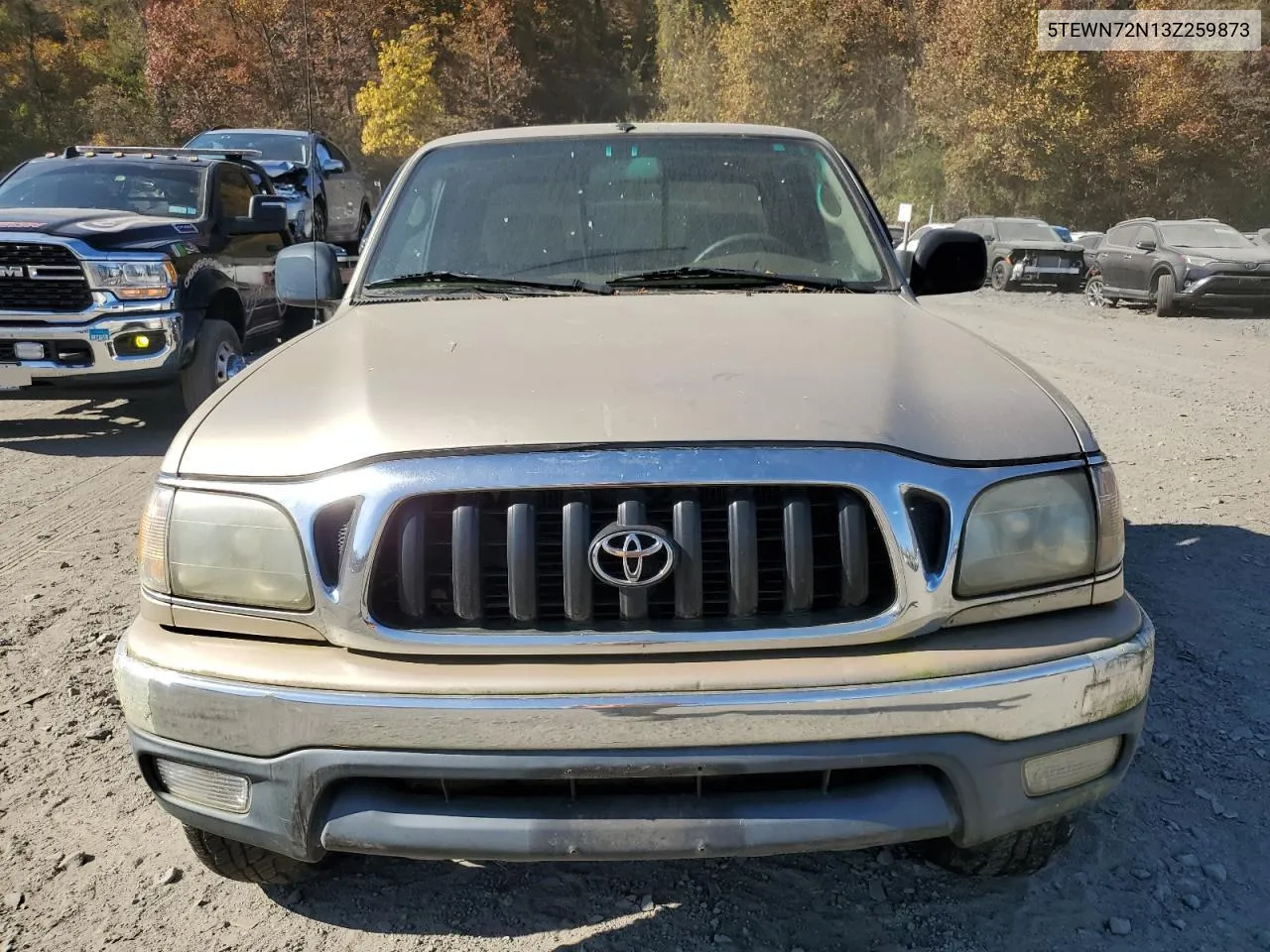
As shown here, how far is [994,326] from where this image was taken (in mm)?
14094

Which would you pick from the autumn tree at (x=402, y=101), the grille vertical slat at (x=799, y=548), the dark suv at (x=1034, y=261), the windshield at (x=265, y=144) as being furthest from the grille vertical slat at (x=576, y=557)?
the autumn tree at (x=402, y=101)

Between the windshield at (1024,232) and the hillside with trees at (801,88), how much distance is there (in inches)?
508

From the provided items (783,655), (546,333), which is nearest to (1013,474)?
(783,655)

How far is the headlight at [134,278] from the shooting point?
609cm

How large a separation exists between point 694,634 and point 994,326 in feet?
44.2

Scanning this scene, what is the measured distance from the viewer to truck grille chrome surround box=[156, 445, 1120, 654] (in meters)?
1.81

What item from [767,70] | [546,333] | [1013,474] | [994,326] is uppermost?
[767,70]

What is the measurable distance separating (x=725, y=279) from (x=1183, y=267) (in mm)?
14756

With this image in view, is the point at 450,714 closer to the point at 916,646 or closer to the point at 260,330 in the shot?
the point at 916,646

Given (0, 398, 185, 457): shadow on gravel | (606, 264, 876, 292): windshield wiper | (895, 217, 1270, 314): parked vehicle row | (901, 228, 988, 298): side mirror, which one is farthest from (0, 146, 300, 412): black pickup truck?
(895, 217, 1270, 314): parked vehicle row

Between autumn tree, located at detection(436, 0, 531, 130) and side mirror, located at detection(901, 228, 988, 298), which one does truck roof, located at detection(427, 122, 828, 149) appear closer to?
side mirror, located at detection(901, 228, 988, 298)

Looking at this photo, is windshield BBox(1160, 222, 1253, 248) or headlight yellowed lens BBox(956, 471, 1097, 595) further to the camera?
windshield BBox(1160, 222, 1253, 248)

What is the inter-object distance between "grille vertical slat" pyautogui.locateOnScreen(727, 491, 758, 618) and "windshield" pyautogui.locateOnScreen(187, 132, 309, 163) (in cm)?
1086

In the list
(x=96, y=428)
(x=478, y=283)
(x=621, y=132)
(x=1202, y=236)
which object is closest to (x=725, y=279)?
(x=478, y=283)
